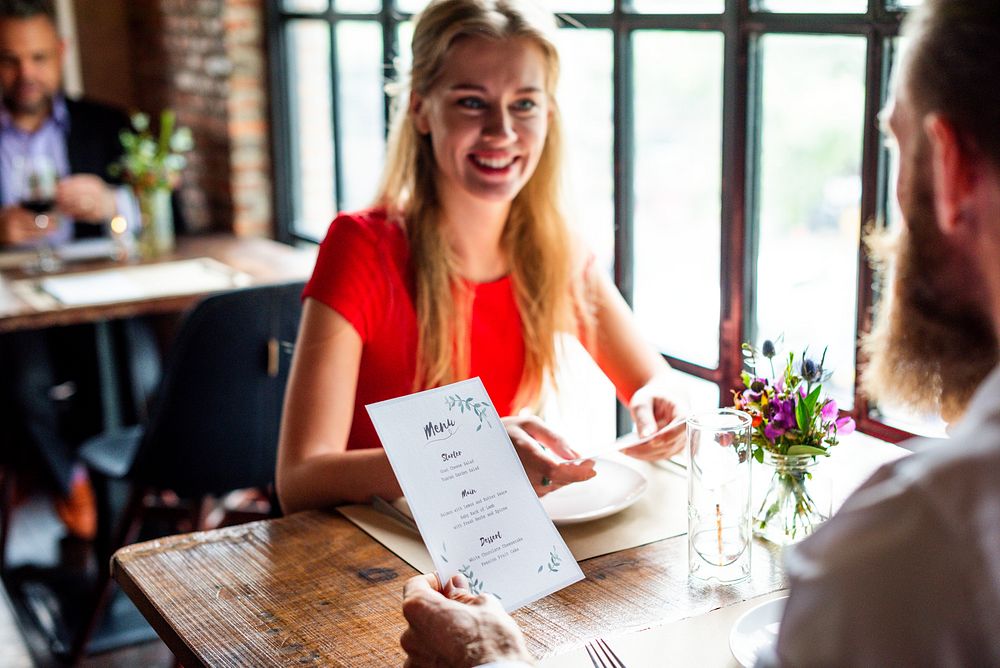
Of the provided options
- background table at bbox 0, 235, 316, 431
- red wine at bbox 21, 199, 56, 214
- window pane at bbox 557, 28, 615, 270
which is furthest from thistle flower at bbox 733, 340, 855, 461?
red wine at bbox 21, 199, 56, 214

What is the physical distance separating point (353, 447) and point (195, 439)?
2.75 ft

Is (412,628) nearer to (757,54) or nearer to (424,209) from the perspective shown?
(424,209)

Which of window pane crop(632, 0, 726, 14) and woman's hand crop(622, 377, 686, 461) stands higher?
window pane crop(632, 0, 726, 14)

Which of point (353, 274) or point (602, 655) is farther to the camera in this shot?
point (353, 274)

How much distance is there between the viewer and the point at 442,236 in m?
1.99

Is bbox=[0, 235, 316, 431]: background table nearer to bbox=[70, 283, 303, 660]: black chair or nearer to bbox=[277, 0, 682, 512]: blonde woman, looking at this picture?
bbox=[70, 283, 303, 660]: black chair

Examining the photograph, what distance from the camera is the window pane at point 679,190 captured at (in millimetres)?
2395

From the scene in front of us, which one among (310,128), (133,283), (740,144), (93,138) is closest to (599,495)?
(740,144)

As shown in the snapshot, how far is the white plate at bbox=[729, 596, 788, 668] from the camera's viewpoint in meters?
1.13

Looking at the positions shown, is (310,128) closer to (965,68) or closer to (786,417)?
(786,417)

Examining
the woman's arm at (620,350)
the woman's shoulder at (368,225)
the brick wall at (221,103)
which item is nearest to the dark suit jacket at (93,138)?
the brick wall at (221,103)

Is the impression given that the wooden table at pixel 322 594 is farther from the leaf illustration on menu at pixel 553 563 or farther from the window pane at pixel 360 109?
the window pane at pixel 360 109

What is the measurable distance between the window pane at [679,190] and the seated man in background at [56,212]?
6.10ft

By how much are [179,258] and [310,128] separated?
2.48 ft
